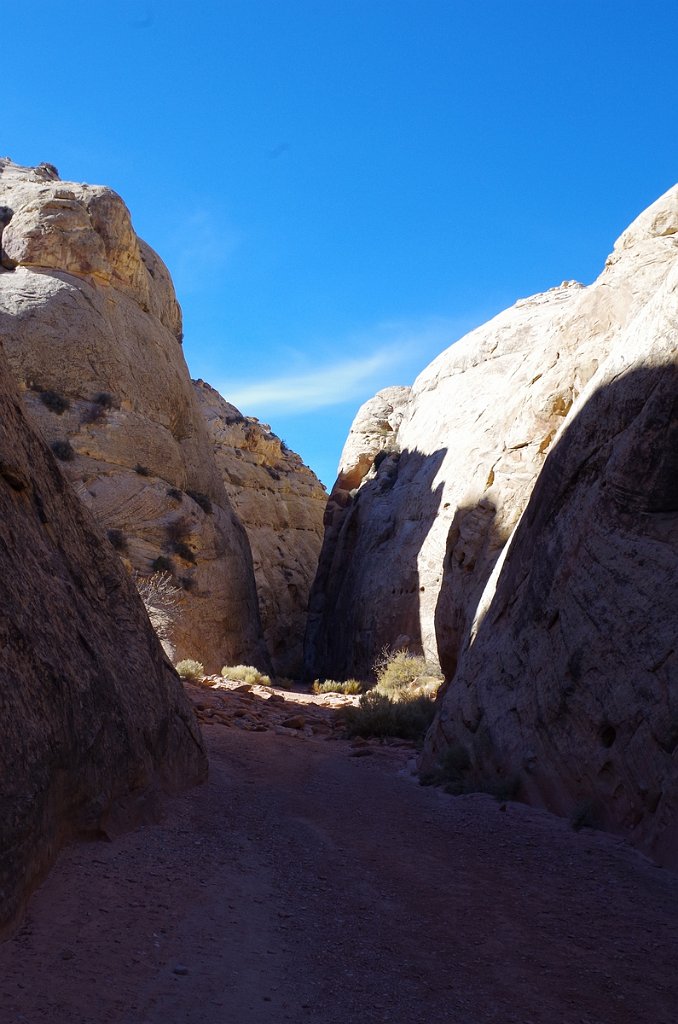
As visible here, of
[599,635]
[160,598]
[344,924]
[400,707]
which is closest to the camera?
[344,924]

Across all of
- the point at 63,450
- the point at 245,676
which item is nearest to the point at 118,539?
the point at 63,450

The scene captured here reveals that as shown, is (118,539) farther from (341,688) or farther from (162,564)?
(341,688)

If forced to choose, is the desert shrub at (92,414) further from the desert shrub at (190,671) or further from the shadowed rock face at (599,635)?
the shadowed rock face at (599,635)

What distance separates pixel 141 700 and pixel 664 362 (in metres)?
6.53

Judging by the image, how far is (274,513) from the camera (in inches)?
1623

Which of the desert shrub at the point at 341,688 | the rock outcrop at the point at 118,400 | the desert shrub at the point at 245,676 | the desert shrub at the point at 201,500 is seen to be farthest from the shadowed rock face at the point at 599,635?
the desert shrub at the point at 201,500

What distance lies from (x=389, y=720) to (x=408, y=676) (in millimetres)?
5671

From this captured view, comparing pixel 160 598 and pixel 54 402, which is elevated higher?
pixel 54 402

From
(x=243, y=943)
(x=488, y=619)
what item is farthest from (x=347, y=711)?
(x=243, y=943)

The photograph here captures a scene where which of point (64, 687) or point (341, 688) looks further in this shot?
point (341, 688)

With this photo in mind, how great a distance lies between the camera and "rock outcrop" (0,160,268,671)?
23.5 m

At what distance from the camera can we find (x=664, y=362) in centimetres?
889

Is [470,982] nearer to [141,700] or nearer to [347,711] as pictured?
[141,700]

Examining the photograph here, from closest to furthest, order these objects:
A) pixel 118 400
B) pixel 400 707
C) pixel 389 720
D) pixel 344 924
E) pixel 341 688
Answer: pixel 344 924 < pixel 389 720 < pixel 400 707 < pixel 341 688 < pixel 118 400
